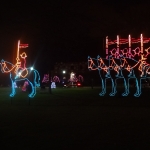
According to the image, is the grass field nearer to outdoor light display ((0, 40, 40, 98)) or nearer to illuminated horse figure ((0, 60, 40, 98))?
outdoor light display ((0, 40, 40, 98))

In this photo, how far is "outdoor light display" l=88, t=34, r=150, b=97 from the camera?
85.5ft

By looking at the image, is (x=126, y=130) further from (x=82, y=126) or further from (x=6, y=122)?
(x=6, y=122)

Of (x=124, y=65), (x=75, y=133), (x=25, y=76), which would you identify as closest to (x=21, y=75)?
(x=25, y=76)

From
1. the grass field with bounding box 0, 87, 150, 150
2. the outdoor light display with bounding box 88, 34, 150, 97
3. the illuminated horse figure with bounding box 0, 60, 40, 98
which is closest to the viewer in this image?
the grass field with bounding box 0, 87, 150, 150

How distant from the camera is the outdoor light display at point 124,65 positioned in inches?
1025

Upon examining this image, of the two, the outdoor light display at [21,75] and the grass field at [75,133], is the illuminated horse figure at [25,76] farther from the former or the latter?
the grass field at [75,133]

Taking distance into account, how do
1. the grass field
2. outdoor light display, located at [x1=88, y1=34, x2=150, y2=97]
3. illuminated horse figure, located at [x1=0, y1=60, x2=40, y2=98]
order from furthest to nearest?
1. outdoor light display, located at [x1=88, y1=34, x2=150, y2=97]
2. illuminated horse figure, located at [x1=0, y1=60, x2=40, y2=98]
3. the grass field

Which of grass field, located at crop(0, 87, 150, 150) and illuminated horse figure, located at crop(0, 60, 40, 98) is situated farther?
illuminated horse figure, located at crop(0, 60, 40, 98)

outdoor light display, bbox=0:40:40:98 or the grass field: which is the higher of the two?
outdoor light display, bbox=0:40:40:98

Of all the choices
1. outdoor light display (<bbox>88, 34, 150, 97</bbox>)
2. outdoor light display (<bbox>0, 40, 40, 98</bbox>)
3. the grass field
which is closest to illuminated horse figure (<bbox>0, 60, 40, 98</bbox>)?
outdoor light display (<bbox>0, 40, 40, 98</bbox>)

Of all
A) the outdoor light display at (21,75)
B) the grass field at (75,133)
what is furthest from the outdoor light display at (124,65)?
the grass field at (75,133)

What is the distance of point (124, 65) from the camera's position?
1055 inches

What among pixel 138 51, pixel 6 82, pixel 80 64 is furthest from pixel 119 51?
pixel 80 64

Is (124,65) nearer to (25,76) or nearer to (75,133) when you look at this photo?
(25,76)
